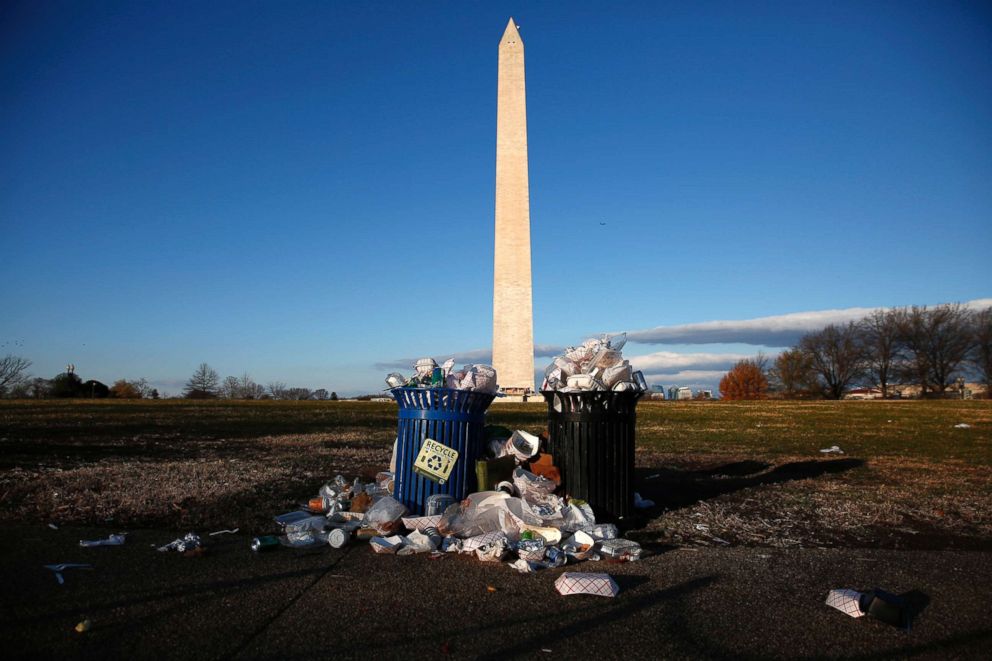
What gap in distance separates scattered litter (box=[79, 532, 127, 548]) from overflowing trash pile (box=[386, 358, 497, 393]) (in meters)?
1.92

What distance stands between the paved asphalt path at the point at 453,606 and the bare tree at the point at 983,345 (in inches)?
1850

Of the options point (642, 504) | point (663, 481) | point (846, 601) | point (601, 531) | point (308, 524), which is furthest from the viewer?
point (663, 481)

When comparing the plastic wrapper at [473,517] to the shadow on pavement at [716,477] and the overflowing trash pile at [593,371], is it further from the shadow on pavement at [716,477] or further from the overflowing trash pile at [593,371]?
the shadow on pavement at [716,477]

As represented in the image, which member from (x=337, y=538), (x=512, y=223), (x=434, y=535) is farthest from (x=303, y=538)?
(x=512, y=223)

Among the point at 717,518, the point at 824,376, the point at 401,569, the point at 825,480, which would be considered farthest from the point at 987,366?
the point at 401,569

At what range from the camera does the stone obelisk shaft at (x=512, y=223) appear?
24.3 metres

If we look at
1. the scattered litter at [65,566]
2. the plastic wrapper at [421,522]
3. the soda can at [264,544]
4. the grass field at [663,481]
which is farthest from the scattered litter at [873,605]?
the scattered litter at [65,566]

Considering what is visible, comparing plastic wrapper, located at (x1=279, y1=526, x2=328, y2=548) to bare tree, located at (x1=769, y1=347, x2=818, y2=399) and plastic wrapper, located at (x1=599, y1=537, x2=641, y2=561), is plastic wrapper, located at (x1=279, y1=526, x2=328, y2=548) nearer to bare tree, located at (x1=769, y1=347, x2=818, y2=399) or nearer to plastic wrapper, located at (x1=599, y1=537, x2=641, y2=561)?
plastic wrapper, located at (x1=599, y1=537, x2=641, y2=561)

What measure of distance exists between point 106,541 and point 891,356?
51993 millimetres

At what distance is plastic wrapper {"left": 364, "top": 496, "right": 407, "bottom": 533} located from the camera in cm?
429

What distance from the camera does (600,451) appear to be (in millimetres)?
4812

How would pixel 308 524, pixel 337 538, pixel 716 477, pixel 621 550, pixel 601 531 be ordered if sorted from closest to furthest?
pixel 621 550, pixel 337 538, pixel 601 531, pixel 308 524, pixel 716 477

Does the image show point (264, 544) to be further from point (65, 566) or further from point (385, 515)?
point (65, 566)

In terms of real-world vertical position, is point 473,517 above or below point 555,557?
above
